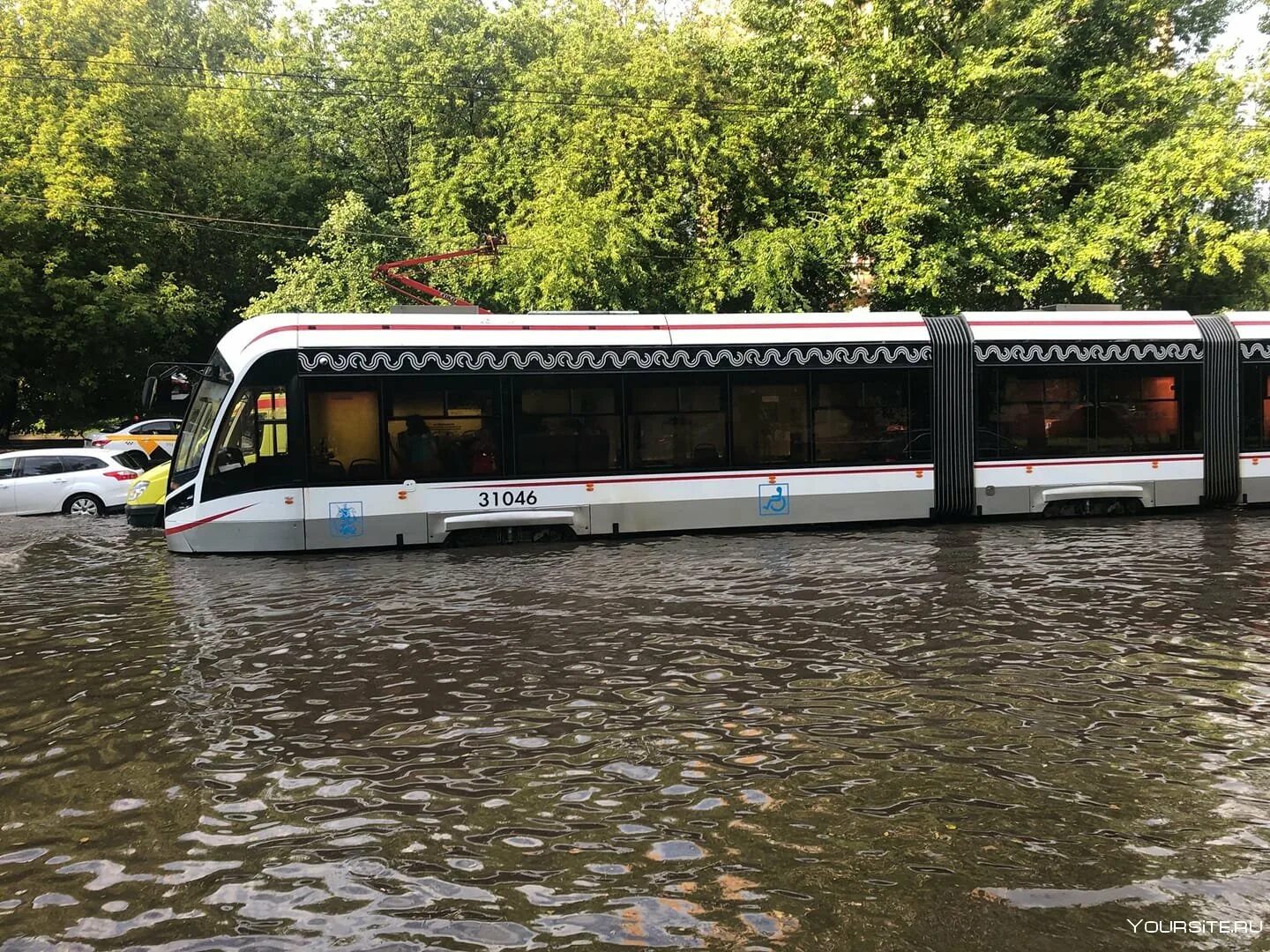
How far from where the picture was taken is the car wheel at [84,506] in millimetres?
21609

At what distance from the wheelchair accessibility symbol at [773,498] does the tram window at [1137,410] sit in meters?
5.17

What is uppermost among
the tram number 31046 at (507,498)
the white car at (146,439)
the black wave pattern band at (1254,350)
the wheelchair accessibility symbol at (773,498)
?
the black wave pattern band at (1254,350)

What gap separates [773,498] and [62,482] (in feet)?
A: 50.3

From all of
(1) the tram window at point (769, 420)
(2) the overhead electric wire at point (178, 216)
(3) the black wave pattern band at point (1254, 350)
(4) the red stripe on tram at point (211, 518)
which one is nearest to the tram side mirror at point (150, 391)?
(4) the red stripe on tram at point (211, 518)

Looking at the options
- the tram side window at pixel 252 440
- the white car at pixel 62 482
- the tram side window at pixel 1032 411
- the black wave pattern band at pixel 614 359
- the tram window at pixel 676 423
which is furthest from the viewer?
the white car at pixel 62 482

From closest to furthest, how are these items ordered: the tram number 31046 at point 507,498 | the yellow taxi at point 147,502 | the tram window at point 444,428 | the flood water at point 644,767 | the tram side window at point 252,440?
the flood water at point 644,767 → the tram side window at point 252,440 → the tram window at point 444,428 → the tram number 31046 at point 507,498 → the yellow taxi at point 147,502

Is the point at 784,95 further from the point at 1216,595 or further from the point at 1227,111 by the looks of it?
the point at 1216,595

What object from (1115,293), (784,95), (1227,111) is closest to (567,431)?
(784,95)

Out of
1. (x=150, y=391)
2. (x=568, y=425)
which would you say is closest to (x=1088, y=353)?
(x=568, y=425)

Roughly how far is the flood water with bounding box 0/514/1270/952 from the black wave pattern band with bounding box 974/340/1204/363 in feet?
18.9

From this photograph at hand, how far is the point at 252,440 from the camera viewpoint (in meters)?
13.6

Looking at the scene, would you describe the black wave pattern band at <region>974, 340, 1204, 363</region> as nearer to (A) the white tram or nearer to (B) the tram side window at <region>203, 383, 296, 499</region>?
(A) the white tram

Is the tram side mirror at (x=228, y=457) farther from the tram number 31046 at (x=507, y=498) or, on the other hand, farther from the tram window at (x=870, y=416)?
the tram window at (x=870, y=416)

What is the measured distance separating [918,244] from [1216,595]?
17009 mm
